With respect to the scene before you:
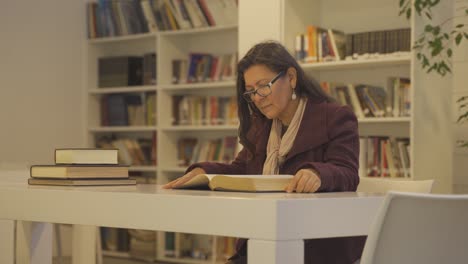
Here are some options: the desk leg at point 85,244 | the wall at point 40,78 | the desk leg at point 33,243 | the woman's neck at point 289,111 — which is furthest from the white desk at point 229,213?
the wall at point 40,78

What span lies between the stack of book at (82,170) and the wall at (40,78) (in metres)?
4.02

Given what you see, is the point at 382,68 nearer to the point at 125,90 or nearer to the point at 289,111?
the point at 125,90

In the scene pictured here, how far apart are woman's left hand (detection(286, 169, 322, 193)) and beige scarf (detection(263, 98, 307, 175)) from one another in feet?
1.88

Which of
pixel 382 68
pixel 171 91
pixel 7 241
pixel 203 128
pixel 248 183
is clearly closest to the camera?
pixel 248 183

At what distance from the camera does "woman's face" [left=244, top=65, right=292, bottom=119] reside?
2.52 metres

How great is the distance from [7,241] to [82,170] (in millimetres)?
267

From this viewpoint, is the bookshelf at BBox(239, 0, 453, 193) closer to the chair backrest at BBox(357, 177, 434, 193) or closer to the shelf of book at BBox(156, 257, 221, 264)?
the shelf of book at BBox(156, 257, 221, 264)

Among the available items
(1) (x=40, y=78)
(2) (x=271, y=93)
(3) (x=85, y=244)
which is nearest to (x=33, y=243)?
(3) (x=85, y=244)

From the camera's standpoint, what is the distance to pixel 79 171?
2025mm

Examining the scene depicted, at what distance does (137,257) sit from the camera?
610 centimetres

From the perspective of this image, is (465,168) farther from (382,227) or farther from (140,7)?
(382,227)

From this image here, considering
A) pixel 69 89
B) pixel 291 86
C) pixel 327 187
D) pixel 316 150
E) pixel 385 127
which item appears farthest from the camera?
pixel 69 89

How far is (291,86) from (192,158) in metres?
3.52

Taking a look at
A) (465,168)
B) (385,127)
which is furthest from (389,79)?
(465,168)
